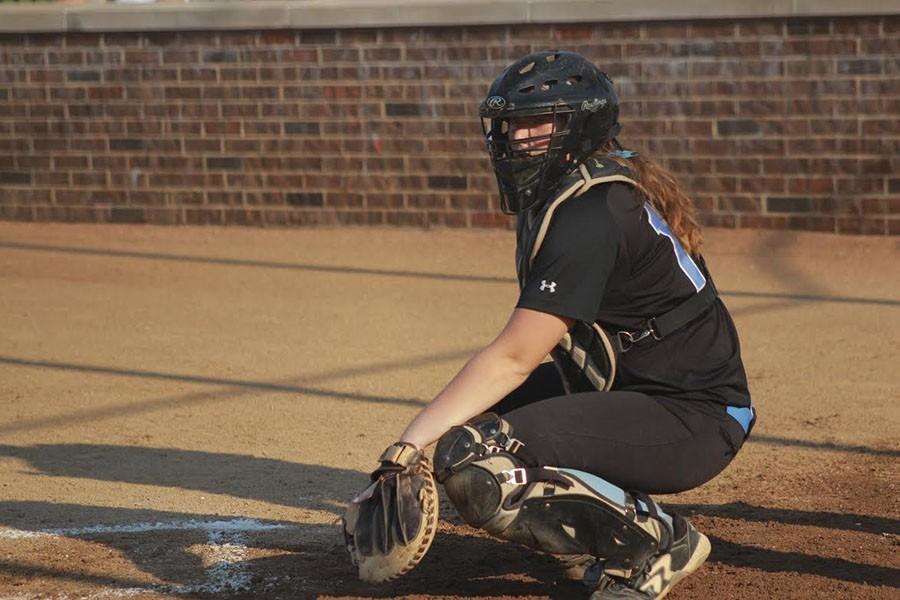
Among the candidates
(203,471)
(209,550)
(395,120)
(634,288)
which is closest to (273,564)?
(209,550)

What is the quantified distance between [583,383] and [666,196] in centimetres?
56

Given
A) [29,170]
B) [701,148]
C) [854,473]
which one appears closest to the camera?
[854,473]

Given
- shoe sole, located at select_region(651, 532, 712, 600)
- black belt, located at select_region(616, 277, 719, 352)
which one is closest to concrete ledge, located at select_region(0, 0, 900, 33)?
black belt, located at select_region(616, 277, 719, 352)

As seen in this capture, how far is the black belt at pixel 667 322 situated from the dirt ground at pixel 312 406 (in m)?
0.72

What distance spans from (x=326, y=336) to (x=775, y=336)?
243 centimetres

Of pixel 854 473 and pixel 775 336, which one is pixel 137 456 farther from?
pixel 775 336

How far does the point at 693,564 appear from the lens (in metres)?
3.78

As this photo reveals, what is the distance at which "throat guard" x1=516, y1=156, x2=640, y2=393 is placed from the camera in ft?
11.6

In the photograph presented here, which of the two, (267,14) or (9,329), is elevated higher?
(267,14)

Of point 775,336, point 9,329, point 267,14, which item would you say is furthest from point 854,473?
point 267,14

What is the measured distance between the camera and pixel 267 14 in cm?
1088

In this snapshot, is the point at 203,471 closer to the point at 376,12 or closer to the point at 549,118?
the point at 549,118

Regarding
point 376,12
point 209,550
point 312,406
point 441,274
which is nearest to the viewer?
point 209,550

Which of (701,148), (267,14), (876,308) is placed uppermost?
(267,14)
